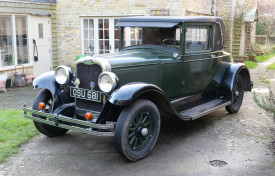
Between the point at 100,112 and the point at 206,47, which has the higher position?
the point at 206,47

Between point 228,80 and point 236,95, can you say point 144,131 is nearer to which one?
point 228,80

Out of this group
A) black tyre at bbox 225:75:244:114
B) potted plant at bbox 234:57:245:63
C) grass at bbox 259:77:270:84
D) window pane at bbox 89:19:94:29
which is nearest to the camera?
black tyre at bbox 225:75:244:114

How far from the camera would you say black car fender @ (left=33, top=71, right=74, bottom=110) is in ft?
16.3

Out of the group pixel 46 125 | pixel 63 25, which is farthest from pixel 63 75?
pixel 63 25

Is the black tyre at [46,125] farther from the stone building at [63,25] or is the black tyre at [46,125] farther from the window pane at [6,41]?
the window pane at [6,41]

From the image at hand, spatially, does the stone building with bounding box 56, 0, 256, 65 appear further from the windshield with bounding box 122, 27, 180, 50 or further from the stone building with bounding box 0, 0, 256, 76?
the windshield with bounding box 122, 27, 180, 50

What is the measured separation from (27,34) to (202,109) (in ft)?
25.2

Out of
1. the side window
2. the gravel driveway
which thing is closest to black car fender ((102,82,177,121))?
the gravel driveway

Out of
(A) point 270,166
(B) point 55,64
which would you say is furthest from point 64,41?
(A) point 270,166

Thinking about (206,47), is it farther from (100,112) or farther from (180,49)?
(100,112)

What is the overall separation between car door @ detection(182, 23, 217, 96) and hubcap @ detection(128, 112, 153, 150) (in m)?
1.30

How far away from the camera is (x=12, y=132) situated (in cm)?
541

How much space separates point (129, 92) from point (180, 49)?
63.0 inches

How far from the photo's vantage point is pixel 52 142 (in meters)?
5.04
